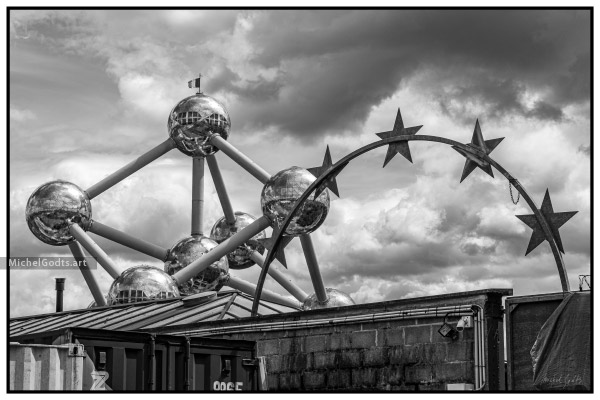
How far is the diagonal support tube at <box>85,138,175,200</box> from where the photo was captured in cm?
2670

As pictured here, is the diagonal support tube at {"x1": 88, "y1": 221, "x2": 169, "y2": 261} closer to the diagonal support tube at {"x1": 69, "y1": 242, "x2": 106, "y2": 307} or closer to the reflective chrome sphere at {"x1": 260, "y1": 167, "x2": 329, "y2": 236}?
the diagonal support tube at {"x1": 69, "y1": 242, "x2": 106, "y2": 307}

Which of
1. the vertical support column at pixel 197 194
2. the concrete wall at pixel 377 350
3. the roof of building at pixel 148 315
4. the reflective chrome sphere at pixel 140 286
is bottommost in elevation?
the concrete wall at pixel 377 350

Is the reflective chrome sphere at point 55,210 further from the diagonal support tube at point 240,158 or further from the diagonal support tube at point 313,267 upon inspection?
the diagonal support tube at point 313,267

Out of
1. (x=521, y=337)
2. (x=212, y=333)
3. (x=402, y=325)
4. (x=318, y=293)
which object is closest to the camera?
(x=521, y=337)

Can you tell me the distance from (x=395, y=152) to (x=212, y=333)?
4535mm

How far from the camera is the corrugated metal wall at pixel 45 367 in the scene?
498 inches

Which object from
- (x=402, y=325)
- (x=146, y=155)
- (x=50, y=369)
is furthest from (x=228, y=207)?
(x=50, y=369)

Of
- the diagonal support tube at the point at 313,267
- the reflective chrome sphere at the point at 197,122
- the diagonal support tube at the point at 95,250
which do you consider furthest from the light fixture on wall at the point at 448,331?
the reflective chrome sphere at the point at 197,122

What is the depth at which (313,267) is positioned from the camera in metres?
26.1

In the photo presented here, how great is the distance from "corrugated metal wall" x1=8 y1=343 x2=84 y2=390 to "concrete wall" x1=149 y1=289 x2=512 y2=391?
4372mm

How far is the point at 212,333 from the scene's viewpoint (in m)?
18.2

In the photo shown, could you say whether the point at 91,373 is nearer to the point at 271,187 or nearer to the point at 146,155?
the point at 271,187

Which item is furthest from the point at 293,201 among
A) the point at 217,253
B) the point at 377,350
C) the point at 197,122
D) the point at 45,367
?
the point at 45,367

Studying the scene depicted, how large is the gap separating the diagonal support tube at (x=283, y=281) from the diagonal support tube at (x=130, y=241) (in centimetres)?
284
